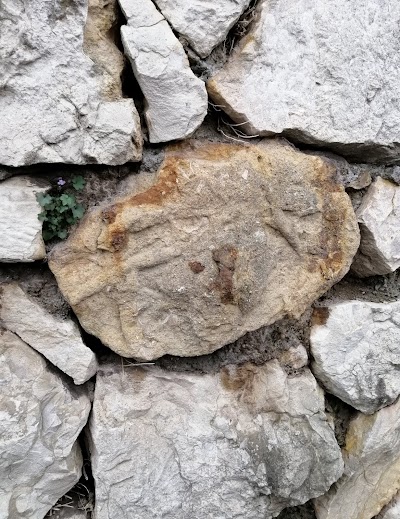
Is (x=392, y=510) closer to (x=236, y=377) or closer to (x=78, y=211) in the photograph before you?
(x=236, y=377)

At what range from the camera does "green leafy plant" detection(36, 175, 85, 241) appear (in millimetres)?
904

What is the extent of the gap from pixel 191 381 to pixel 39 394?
1.06 feet

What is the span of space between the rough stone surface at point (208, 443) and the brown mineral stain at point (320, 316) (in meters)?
0.13

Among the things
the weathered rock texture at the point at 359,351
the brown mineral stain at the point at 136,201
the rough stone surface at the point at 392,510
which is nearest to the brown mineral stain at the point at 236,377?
the weathered rock texture at the point at 359,351

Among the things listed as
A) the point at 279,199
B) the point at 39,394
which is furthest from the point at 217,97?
the point at 39,394

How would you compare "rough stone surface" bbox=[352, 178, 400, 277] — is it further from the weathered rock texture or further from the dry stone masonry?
the weathered rock texture

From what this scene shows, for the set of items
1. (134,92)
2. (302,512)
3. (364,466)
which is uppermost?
(134,92)

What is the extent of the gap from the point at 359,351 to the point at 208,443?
1.39 ft

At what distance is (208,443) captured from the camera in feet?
3.44

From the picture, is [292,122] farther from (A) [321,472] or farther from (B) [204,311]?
(A) [321,472]

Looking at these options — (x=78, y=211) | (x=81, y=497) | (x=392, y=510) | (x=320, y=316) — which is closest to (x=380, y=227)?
(x=320, y=316)

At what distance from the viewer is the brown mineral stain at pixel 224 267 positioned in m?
0.96

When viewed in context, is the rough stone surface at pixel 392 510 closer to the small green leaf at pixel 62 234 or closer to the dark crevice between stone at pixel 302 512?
the dark crevice between stone at pixel 302 512

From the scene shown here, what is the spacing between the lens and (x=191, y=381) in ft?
3.48
